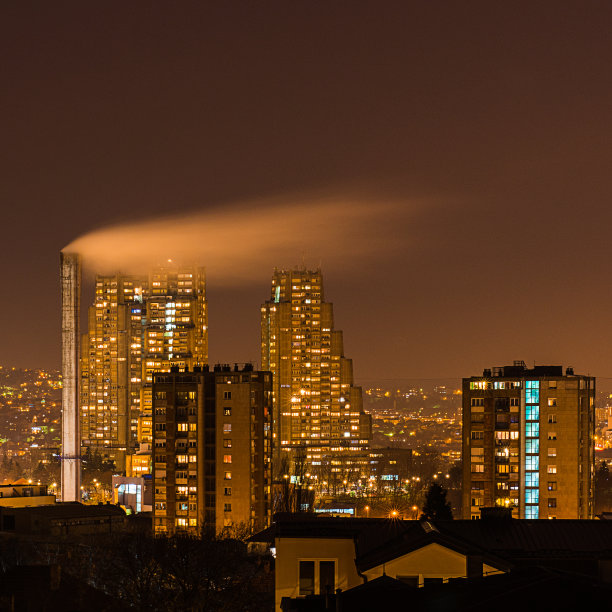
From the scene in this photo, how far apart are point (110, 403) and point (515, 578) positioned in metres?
172

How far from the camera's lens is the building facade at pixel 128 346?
178 metres

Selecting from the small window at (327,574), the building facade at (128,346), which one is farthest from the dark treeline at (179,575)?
the building facade at (128,346)

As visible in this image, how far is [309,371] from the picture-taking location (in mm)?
173875

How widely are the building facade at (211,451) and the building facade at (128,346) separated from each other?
96.9 m

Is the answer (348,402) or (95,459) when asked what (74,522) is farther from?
(348,402)

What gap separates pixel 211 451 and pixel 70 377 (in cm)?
3215

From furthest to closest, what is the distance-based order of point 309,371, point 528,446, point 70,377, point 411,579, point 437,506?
point 309,371
point 70,377
point 528,446
point 437,506
point 411,579

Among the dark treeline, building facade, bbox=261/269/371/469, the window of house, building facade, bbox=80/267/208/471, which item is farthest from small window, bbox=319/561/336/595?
building facade, bbox=80/267/208/471

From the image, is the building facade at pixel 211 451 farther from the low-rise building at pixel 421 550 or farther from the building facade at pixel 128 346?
the building facade at pixel 128 346

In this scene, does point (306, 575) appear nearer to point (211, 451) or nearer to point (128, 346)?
point (211, 451)

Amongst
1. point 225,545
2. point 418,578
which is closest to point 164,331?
point 225,545

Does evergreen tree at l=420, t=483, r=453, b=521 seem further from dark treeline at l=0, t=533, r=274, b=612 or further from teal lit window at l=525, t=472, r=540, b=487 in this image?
teal lit window at l=525, t=472, r=540, b=487

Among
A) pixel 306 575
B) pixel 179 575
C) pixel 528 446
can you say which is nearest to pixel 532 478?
A: pixel 528 446

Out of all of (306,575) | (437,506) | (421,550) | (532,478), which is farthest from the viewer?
(532,478)
